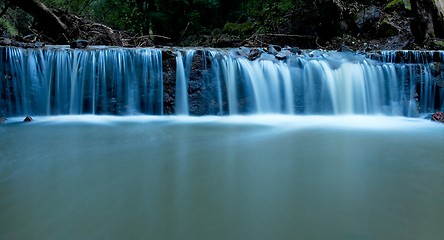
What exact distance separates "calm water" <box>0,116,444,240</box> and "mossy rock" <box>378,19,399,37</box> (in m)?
7.54

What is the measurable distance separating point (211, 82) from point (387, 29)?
7.48 m

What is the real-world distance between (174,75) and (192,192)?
607cm

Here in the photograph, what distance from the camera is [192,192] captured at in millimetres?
2955

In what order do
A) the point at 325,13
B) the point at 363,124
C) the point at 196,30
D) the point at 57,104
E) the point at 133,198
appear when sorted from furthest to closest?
the point at 196,30 < the point at 325,13 < the point at 57,104 < the point at 363,124 < the point at 133,198

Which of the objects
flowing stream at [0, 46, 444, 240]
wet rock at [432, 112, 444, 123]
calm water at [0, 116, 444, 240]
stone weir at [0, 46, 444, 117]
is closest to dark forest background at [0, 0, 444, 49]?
stone weir at [0, 46, 444, 117]

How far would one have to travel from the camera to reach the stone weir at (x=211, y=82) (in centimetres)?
826

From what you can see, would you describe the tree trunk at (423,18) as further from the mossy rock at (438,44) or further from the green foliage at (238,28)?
the green foliage at (238,28)

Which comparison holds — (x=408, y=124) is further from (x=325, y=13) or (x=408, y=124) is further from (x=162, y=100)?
(x=325, y=13)

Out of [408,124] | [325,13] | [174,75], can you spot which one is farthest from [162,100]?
[325,13]

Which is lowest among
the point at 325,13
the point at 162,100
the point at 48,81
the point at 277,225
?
the point at 277,225

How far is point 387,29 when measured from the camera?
41.4 feet

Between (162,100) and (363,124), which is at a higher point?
(162,100)

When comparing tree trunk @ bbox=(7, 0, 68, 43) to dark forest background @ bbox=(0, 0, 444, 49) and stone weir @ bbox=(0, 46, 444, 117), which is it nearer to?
dark forest background @ bbox=(0, 0, 444, 49)

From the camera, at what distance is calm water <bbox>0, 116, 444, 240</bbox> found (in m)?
2.26
